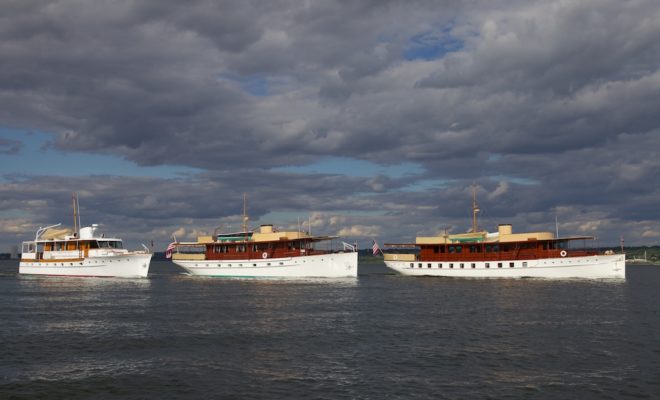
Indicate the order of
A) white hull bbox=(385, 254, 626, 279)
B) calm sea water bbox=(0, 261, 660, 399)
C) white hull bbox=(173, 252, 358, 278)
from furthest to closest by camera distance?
1. white hull bbox=(173, 252, 358, 278)
2. white hull bbox=(385, 254, 626, 279)
3. calm sea water bbox=(0, 261, 660, 399)

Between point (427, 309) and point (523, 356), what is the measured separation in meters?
16.0

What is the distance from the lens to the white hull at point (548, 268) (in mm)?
65375

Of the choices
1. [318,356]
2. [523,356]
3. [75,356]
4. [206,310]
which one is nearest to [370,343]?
[318,356]

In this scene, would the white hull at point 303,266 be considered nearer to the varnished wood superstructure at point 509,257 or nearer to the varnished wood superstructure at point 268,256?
the varnished wood superstructure at point 268,256

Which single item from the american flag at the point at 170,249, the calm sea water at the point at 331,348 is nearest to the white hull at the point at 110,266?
the american flag at the point at 170,249

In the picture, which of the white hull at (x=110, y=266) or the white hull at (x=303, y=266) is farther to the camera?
the white hull at (x=110, y=266)

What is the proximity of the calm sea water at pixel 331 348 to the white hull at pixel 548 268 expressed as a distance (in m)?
18.9

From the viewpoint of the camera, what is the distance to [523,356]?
77.5ft

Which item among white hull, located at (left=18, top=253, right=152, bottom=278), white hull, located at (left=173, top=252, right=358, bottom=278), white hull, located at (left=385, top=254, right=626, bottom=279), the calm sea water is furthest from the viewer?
white hull, located at (left=18, top=253, right=152, bottom=278)

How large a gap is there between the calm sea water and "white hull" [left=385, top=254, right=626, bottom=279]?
18950 millimetres

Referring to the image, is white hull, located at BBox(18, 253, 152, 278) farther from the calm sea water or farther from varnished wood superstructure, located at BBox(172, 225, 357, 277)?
the calm sea water

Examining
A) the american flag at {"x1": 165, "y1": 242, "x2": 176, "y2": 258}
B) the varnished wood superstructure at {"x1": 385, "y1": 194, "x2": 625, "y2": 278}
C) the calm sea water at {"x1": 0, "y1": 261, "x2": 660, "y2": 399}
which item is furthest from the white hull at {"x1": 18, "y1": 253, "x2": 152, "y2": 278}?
the varnished wood superstructure at {"x1": 385, "y1": 194, "x2": 625, "y2": 278}

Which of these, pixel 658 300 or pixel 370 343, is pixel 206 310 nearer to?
pixel 370 343

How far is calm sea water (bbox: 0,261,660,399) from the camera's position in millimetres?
18969
